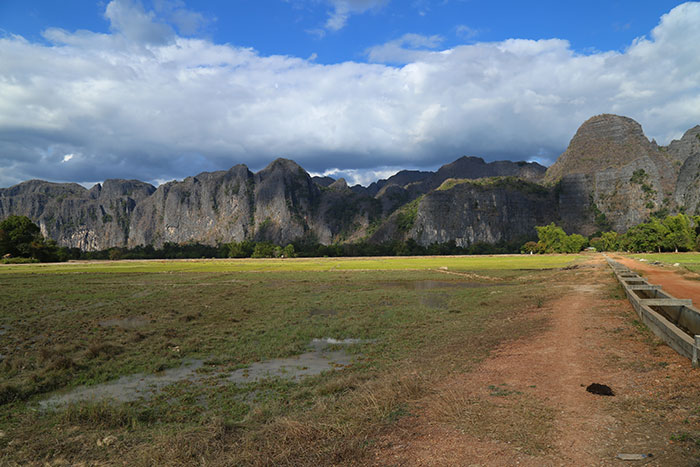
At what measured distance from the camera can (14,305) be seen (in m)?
25.5

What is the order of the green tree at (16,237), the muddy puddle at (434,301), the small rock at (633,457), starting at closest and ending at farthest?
the small rock at (633,457) < the muddy puddle at (434,301) < the green tree at (16,237)

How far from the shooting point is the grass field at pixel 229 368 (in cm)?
623

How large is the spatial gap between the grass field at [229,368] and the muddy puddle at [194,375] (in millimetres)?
289

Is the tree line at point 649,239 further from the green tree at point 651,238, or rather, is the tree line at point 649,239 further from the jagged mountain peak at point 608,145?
the jagged mountain peak at point 608,145

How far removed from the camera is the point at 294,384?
1005 centimetres

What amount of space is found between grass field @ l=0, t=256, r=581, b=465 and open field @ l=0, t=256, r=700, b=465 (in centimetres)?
5

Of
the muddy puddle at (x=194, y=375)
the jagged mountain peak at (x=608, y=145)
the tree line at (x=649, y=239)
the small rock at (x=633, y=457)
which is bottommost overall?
the muddy puddle at (x=194, y=375)

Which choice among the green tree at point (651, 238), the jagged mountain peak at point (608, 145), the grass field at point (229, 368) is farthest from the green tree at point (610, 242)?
the grass field at point (229, 368)

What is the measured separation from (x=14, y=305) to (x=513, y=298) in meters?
32.8

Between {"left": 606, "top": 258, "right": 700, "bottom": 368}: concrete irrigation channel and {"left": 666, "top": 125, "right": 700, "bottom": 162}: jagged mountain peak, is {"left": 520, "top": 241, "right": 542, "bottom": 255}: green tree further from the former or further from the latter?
{"left": 666, "top": 125, "right": 700, "bottom": 162}: jagged mountain peak

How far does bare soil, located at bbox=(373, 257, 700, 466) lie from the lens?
15.7 feet

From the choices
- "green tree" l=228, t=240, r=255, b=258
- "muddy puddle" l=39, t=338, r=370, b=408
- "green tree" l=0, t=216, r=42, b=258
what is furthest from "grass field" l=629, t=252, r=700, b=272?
"green tree" l=0, t=216, r=42, b=258

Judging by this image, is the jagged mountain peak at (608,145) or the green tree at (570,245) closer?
the green tree at (570,245)

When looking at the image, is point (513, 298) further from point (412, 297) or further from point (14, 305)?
point (14, 305)
